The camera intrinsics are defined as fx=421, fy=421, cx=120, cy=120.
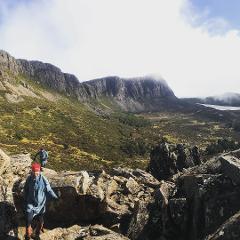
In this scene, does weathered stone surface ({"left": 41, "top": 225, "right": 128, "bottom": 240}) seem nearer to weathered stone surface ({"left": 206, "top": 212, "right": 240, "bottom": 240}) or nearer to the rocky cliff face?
the rocky cliff face

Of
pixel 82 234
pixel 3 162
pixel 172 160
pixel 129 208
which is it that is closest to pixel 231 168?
pixel 129 208

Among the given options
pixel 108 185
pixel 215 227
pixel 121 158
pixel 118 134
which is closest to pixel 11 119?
pixel 121 158

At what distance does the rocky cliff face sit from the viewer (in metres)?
14.6

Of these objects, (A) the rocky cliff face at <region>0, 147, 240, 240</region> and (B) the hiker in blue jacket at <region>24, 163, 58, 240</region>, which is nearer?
(B) the hiker in blue jacket at <region>24, 163, 58, 240</region>

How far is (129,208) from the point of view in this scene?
61.7ft

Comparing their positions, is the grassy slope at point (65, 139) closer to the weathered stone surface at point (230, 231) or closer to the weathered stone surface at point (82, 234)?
the weathered stone surface at point (82, 234)

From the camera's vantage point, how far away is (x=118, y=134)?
539ft

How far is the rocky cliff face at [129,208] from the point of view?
47.9 feet

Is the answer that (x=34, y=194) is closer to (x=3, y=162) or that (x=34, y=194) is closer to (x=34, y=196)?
(x=34, y=196)

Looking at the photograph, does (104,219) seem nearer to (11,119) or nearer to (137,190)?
(137,190)

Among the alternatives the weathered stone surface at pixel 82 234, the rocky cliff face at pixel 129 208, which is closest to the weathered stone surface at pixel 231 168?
the rocky cliff face at pixel 129 208

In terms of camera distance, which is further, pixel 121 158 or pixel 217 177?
pixel 121 158

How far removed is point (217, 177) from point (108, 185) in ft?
21.6

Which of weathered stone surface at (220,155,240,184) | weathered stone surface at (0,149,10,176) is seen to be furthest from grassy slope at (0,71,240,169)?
weathered stone surface at (220,155,240,184)
